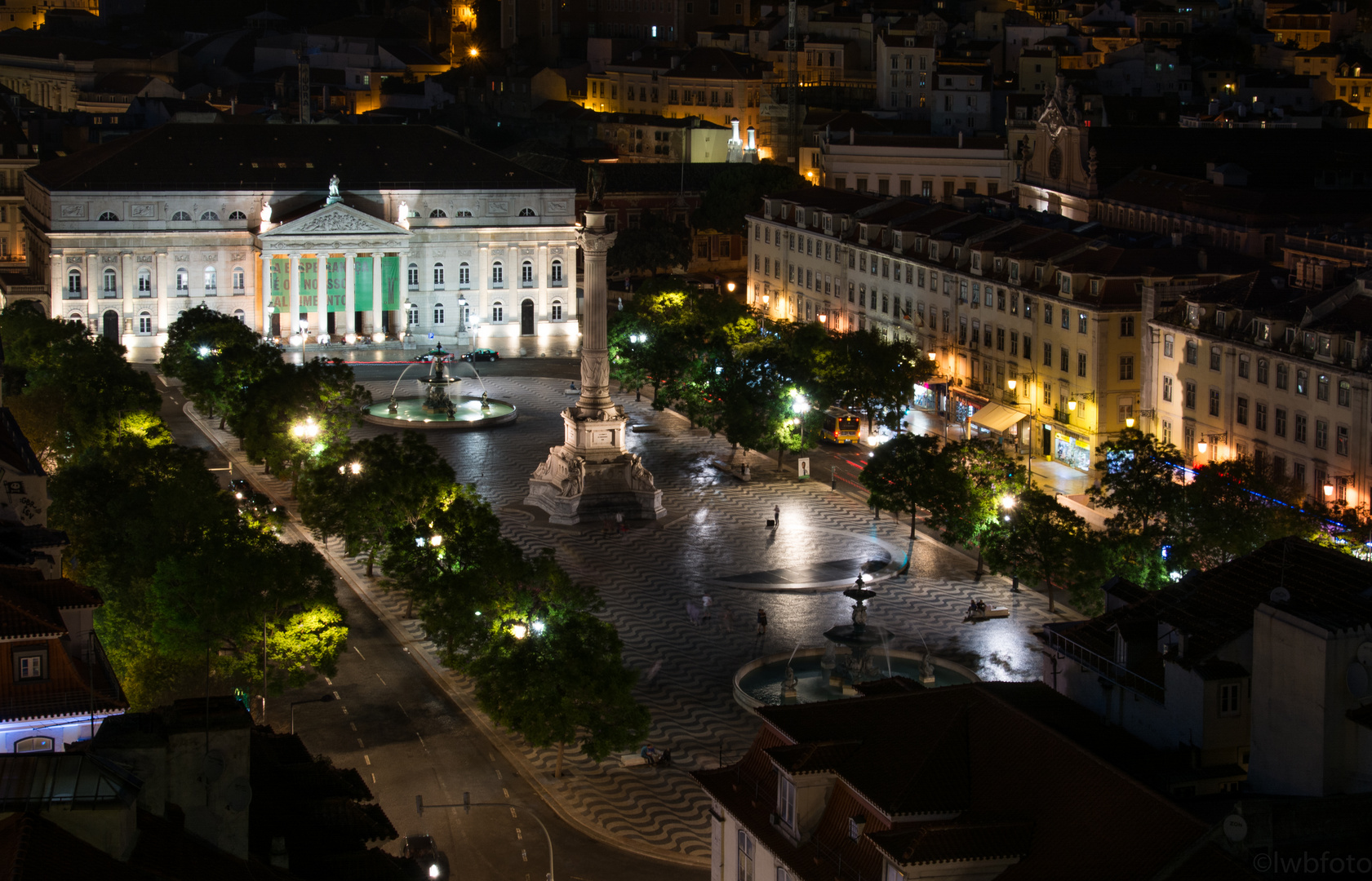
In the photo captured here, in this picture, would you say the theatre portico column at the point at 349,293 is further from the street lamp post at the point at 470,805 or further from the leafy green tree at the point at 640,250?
the street lamp post at the point at 470,805

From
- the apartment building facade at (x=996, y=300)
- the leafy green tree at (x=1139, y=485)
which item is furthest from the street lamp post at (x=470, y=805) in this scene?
the apartment building facade at (x=996, y=300)

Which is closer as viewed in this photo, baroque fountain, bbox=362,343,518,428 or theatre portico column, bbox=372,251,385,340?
baroque fountain, bbox=362,343,518,428

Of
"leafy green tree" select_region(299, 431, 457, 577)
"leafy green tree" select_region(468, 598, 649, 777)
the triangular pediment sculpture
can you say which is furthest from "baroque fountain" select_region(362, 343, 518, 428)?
"leafy green tree" select_region(468, 598, 649, 777)

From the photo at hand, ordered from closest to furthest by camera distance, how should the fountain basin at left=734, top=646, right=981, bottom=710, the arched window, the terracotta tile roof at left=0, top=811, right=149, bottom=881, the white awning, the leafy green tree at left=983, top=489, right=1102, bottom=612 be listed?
the terracotta tile roof at left=0, top=811, right=149, bottom=881, the arched window, the fountain basin at left=734, top=646, right=981, bottom=710, the leafy green tree at left=983, top=489, right=1102, bottom=612, the white awning

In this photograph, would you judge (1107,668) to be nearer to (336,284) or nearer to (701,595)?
(701,595)

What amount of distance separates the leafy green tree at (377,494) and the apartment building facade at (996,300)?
43401 millimetres

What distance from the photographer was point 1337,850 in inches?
1730

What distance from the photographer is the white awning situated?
12738 centimetres

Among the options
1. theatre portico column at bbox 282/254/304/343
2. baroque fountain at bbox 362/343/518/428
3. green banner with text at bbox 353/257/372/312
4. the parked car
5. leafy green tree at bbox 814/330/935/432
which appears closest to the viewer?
the parked car

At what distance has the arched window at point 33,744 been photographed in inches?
2191

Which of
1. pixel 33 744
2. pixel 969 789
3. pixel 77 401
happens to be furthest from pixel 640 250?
pixel 969 789

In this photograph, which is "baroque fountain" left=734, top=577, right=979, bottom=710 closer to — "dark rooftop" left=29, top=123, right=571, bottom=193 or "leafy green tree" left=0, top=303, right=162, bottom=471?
"leafy green tree" left=0, top=303, right=162, bottom=471

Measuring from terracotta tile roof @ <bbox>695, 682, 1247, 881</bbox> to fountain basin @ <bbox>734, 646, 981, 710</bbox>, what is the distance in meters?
23.4

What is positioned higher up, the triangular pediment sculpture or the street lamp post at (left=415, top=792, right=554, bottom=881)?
the triangular pediment sculpture
